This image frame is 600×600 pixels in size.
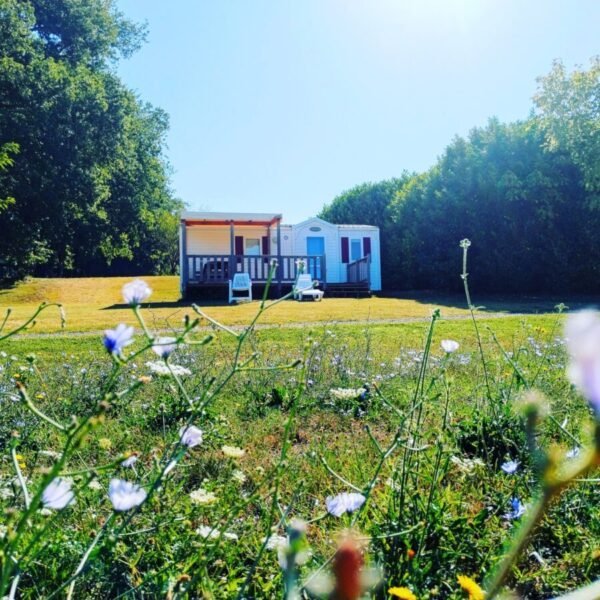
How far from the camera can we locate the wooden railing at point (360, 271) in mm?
17781

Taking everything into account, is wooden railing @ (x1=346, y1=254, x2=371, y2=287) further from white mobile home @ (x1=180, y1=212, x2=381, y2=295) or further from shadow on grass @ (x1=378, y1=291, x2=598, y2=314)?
shadow on grass @ (x1=378, y1=291, x2=598, y2=314)

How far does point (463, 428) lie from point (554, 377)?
1.31 meters

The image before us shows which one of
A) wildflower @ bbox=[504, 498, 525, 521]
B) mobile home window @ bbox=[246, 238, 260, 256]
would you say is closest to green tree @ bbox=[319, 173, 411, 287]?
mobile home window @ bbox=[246, 238, 260, 256]

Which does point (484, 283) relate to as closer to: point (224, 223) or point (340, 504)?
point (224, 223)

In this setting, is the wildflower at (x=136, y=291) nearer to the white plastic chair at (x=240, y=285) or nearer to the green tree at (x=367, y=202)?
the white plastic chair at (x=240, y=285)

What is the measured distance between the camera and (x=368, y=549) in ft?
4.75

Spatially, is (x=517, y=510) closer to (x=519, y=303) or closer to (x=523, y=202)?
(x=519, y=303)

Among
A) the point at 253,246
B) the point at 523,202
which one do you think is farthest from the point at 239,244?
the point at 523,202

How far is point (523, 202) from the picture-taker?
16922mm

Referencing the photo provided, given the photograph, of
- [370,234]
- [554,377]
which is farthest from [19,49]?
[554,377]

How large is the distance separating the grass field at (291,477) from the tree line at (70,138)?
1345 cm

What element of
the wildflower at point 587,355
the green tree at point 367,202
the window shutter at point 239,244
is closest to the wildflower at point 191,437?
the wildflower at point 587,355

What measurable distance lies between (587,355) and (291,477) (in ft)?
6.74

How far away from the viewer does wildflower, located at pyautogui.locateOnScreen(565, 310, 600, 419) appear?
23cm
